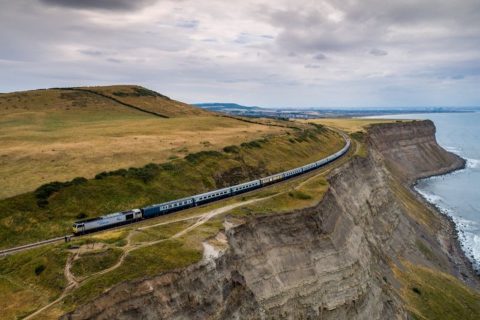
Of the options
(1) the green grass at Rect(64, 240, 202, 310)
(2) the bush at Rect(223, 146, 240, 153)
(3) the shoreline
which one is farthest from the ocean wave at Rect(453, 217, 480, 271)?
(1) the green grass at Rect(64, 240, 202, 310)

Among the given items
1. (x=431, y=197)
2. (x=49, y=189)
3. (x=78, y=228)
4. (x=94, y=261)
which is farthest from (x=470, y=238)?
(x=49, y=189)

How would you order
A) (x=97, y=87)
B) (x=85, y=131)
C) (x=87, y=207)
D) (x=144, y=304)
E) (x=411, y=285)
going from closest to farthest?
(x=144, y=304) → (x=87, y=207) → (x=411, y=285) → (x=85, y=131) → (x=97, y=87)

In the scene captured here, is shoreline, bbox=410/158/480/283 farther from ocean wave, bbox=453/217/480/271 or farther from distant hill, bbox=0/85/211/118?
distant hill, bbox=0/85/211/118

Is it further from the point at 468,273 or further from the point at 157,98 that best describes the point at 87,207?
the point at 157,98

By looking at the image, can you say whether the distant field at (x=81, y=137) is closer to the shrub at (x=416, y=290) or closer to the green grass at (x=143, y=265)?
the green grass at (x=143, y=265)

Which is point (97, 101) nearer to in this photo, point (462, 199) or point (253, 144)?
point (253, 144)

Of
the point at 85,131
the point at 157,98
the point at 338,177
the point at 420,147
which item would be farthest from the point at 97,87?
the point at 420,147

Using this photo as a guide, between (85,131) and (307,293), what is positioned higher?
(85,131)
